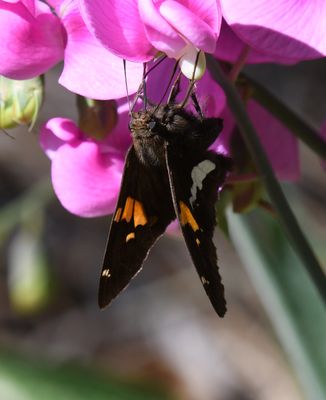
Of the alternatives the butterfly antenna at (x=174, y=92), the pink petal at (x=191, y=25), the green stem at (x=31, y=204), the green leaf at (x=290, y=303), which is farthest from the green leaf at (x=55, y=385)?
the pink petal at (x=191, y=25)

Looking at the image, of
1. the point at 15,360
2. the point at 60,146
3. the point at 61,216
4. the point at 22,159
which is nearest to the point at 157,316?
the point at 61,216

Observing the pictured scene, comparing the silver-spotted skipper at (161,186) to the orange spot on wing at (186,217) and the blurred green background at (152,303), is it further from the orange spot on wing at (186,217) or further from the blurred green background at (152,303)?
the blurred green background at (152,303)

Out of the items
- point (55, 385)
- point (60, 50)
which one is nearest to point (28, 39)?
point (60, 50)

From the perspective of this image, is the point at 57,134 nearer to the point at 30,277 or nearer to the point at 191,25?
the point at 191,25

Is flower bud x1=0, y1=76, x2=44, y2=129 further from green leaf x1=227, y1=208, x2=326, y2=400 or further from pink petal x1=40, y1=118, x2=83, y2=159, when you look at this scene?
green leaf x1=227, y1=208, x2=326, y2=400

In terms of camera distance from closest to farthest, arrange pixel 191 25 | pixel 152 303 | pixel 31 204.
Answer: pixel 191 25 → pixel 31 204 → pixel 152 303

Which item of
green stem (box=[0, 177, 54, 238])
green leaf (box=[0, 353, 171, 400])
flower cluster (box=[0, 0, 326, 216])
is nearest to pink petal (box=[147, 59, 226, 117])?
flower cluster (box=[0, 0, 326, 216])
